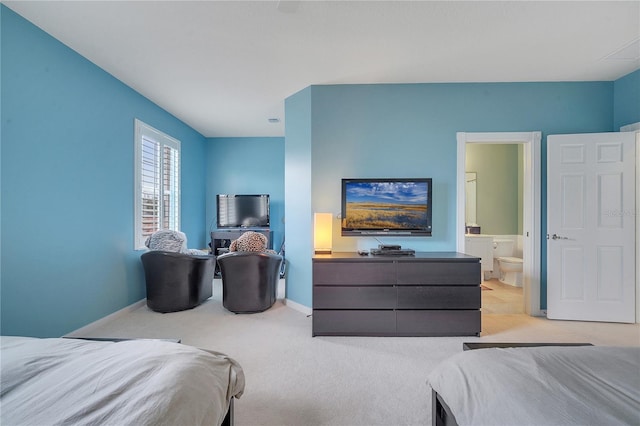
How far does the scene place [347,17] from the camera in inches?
88.6

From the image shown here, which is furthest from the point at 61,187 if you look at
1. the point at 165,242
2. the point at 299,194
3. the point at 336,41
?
the point at 336,41

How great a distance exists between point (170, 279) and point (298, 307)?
1630mm

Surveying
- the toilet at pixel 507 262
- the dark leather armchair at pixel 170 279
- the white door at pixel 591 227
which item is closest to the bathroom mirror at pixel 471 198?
the toilet at pixel 507 262

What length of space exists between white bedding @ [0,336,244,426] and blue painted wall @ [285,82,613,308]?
249cm

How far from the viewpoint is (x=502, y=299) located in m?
3.96

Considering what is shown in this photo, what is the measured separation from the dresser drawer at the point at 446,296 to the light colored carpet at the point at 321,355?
0.33 m

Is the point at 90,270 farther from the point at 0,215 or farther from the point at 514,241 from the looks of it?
the point at 514,241

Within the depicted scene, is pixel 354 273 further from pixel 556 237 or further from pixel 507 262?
pixel 507 262

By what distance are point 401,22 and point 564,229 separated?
2965mm

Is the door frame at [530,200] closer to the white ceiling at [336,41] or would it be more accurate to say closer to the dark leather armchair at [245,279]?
the white ceiling at [336,41]

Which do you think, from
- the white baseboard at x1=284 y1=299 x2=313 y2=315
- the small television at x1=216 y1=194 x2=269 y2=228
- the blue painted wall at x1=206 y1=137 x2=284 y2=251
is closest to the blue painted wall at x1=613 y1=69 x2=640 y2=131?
the white baseboard at x1=284 y1=299 x2=313 y2=315

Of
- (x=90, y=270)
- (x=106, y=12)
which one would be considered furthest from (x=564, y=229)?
(x=90, y=270)

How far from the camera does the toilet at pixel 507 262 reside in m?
4.56

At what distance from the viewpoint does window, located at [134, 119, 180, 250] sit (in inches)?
145
